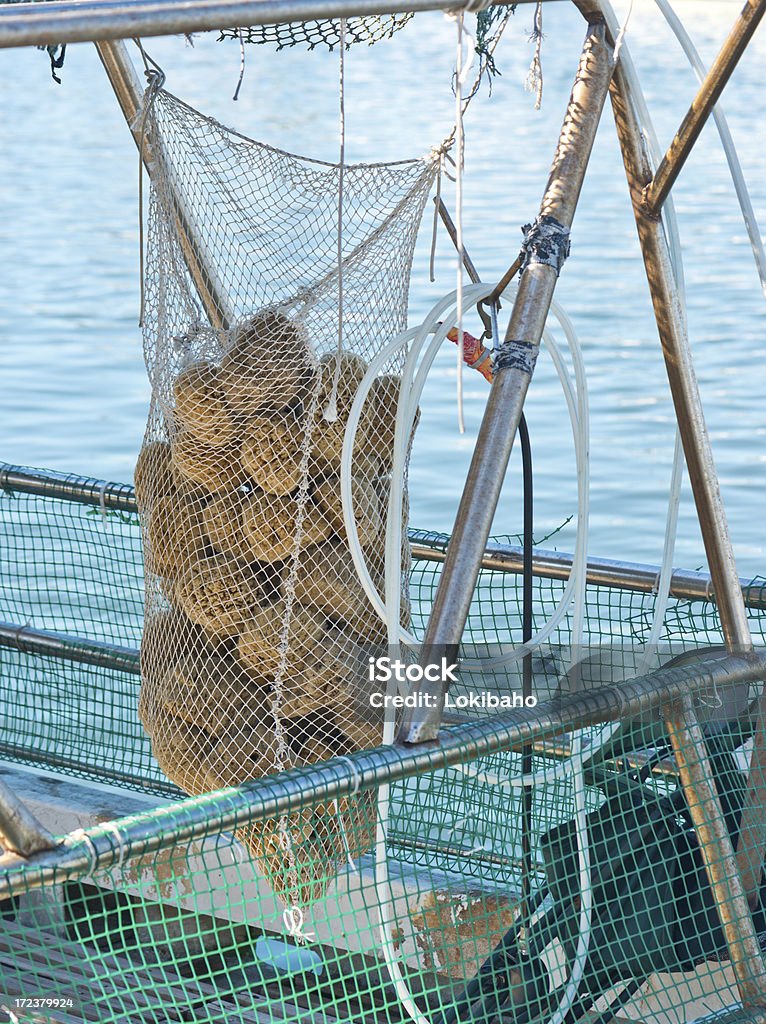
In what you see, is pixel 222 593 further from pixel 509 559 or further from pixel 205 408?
pixel 509 559

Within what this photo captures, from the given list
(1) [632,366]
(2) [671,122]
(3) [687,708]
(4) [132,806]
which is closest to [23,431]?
(1) [632,366]

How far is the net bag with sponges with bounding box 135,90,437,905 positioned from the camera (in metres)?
1.55

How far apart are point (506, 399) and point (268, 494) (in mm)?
333

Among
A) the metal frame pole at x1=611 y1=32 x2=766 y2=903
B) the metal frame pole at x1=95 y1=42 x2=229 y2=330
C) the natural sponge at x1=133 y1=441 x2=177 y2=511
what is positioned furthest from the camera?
the metal frame pole at x1=95 y1=42 x2=229 y2=330

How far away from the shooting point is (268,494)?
156 cm

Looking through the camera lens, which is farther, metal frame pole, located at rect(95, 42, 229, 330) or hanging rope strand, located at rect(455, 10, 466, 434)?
metal frame pole, located at rect(95, 42, 229, 330)

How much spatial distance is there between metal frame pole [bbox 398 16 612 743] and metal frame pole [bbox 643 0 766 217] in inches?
3.6

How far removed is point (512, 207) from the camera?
9984 mm

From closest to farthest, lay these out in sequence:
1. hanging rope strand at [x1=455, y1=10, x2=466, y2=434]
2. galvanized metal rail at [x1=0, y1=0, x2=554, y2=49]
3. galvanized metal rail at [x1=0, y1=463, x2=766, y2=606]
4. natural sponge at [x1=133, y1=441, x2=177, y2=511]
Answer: galvanized metal rail at [x1=0, y1=0, x2=554, y2=49]
hanging rope strand at [x1=455, y1=10, x2=466, y2=434]
natural sponge at [x1=133, y1=441, x2=177, y2=511]
galvanized metal rail at [x1=0, y1=463, x2=766, y2=606]

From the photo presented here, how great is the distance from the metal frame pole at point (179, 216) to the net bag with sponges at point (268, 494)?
42 millimetres

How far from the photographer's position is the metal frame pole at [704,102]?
4.67 ft

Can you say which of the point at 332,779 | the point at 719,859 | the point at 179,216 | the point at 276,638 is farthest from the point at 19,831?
the point at 179,216

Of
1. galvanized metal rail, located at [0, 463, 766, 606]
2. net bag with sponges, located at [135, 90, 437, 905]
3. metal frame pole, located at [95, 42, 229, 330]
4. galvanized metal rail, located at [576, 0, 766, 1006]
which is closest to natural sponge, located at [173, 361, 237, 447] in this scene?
net bag with sponges, located at [135, 90, 437, 905]

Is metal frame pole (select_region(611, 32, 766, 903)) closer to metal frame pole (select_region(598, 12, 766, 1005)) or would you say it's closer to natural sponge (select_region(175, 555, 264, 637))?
metal frame pole (select_region(598, 12, 766, 1005))
